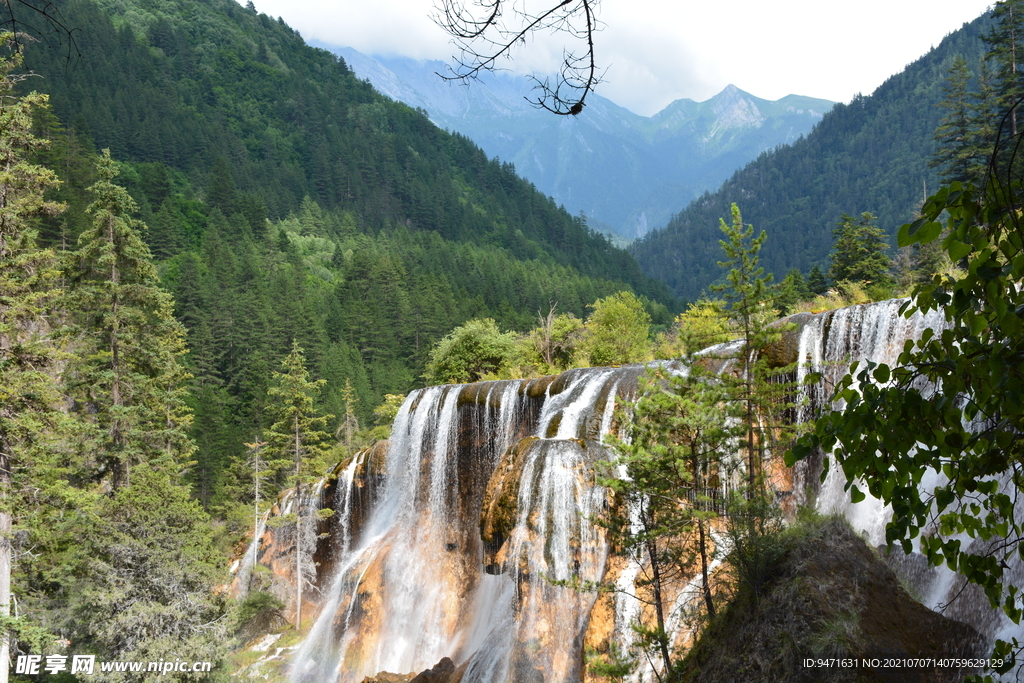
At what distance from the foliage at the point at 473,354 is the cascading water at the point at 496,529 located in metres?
7.27

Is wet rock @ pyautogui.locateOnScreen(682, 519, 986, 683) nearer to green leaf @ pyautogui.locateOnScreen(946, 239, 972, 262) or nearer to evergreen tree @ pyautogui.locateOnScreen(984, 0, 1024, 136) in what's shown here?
green leaf @ pyautogui.locateOnScreen(946, 239, 972, 262)

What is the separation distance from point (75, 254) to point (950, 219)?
21422 mm

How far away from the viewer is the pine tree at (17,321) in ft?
37.0

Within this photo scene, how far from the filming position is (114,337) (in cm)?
1798

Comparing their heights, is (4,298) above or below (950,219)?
above

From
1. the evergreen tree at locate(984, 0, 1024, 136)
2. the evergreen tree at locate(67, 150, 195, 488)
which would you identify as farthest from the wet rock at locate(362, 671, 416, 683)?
the evergreen tree at locate(984, 0, 1024, 136)

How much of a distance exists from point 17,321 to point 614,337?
65.0 ft

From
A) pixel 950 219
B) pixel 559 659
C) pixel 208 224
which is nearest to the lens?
pixel 950 219

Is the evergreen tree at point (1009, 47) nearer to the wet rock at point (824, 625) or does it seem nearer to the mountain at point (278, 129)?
the wet rock at point (824, 625)

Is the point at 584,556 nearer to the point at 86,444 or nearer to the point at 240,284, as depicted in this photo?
the point at 86,444

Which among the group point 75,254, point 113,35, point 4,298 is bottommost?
point 4,298

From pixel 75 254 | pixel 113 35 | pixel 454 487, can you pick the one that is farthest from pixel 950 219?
pixel 113 35

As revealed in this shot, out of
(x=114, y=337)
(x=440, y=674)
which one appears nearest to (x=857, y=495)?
(x=440, y=674)

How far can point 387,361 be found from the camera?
53031 mm
